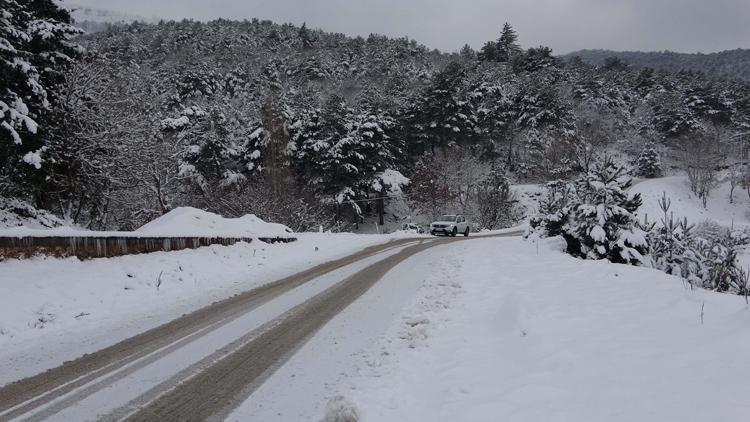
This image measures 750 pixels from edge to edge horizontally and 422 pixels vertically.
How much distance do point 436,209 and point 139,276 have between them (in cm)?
4130

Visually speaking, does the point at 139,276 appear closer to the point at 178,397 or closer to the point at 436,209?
the point at 178,397

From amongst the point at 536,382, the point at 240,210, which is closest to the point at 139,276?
the point at 536,382

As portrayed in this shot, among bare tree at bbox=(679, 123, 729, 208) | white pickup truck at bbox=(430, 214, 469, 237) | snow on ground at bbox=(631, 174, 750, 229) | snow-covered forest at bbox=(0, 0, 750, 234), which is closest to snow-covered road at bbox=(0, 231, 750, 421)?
snow-covered forest at bbox=(0, 0, 750, 234)

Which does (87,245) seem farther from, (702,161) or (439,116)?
(702,161)

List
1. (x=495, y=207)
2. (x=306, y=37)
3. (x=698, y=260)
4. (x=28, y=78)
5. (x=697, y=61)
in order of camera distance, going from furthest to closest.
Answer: (x=697, y=61) < (x=306, y=37) < (x=495, y=207) < (x=28, y=78) < (x=698, y=260)

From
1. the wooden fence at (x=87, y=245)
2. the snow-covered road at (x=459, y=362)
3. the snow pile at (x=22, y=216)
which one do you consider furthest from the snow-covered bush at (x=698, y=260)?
the snow pile at (x=22, y=216)

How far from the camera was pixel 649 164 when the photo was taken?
6456 cm

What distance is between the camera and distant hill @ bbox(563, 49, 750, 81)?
152m

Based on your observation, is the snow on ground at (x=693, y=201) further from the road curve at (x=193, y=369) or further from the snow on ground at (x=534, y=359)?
the road curve at (x=193, y=369)

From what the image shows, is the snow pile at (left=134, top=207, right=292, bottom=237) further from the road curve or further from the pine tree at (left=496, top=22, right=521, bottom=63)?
the pine tree at (left=496, top=22, right=521, bottom=63)

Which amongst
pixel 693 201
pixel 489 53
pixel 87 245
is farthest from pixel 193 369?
pixel 489 53

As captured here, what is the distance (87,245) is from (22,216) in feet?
34.0

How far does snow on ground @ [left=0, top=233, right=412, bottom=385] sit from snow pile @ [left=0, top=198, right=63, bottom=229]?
8173mm

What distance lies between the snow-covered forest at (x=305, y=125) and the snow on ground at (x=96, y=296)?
7100 mm
